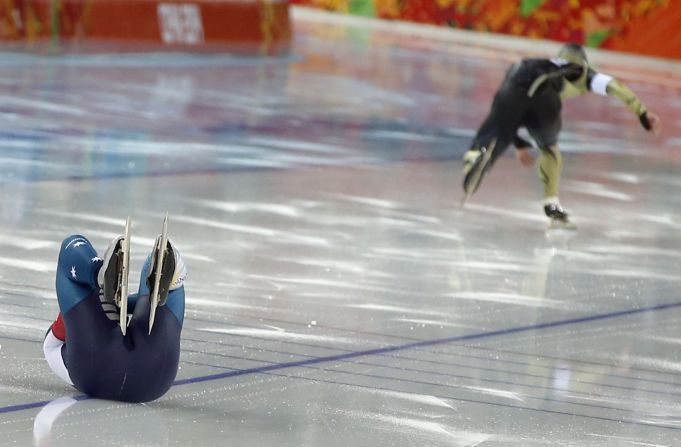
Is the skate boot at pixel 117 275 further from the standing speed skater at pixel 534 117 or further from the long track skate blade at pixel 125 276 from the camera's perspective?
the standing speed skater at pixel 534 117

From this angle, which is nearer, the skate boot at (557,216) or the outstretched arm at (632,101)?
the outstretched arm at (632,101)

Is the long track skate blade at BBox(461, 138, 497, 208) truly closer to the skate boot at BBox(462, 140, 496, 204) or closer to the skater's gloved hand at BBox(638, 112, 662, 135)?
the skate boot at BBox(462, 140, 496, 204)

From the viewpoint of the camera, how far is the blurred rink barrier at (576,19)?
20516mm

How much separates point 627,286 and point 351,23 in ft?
Result: 61.7

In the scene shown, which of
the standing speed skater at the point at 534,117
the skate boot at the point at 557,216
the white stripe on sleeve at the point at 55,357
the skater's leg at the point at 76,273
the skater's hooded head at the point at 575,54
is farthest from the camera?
the skate boot at the point at 557,216

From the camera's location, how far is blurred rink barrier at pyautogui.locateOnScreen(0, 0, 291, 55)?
15883mm

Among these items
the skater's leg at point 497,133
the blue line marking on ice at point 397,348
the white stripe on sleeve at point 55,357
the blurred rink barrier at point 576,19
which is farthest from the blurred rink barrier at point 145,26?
the white stripe on sleeve at point 55,357

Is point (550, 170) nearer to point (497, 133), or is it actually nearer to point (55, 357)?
point (497, 133)

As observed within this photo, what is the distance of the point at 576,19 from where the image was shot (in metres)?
21.5

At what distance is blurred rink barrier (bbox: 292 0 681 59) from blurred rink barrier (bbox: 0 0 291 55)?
490cm

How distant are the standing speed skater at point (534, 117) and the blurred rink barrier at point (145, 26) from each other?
28.4 ft

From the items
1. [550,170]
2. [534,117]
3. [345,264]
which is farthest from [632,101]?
[345,264]

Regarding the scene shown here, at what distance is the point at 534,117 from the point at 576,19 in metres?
13.6

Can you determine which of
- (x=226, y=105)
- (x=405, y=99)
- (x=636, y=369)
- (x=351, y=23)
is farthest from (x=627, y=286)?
(x=351, y=23)
